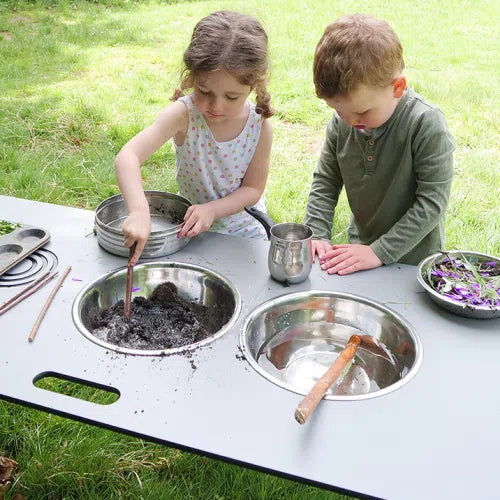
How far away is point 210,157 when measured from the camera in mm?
2133

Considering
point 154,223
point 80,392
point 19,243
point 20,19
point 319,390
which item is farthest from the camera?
point 20,19

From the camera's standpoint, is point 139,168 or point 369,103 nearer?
point 369,103

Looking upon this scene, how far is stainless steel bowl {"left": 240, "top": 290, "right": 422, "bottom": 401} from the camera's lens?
1401 mm

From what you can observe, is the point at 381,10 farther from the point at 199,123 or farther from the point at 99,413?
the point at 99,413

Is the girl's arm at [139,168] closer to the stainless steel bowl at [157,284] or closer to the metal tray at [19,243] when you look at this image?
the stainless steel bowl at [157,284]

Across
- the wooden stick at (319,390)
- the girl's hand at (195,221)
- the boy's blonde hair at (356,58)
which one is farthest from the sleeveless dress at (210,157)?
the wooden stick at (319,390)

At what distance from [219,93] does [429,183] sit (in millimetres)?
676

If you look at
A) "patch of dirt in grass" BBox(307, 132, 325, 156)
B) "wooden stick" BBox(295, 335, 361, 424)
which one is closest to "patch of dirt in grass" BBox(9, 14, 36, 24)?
"patch of dirt in grass" BBox(307, 132, 325, 156)

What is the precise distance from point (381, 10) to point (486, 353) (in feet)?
23.6

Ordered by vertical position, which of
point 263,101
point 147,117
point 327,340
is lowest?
point 147,117

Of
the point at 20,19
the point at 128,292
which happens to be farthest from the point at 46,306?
the point at 20,19

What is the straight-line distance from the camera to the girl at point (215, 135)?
175cm

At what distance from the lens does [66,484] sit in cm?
183

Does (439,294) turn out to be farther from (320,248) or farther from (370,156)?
(370,156)
